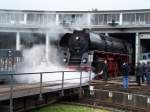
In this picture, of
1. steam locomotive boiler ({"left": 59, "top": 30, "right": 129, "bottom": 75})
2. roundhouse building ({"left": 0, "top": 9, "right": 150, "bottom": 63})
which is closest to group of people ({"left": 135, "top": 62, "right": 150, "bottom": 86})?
steam locomotive boiler ({"left": 59, "top": 30, "right": 129, "bottom": 75})

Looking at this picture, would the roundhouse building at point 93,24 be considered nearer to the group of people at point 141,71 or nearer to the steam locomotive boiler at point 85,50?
the steam locomotive boiler at point 85,50

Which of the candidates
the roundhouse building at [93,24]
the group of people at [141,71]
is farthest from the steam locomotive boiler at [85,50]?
the roundhouse building at [93,24]

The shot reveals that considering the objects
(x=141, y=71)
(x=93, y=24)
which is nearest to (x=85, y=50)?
(x=141, y=71)

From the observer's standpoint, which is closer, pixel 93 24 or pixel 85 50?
pixel 85 50

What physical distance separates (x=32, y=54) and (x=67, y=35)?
16.5 feet

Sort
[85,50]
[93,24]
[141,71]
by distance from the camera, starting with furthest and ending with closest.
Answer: [93,24] < [85,50] < [141,71]

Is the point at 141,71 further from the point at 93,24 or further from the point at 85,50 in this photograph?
the point at 93,24

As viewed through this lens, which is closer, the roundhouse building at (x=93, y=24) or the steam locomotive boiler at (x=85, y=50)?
the steam locomotive boiler at (x=85, y=50)

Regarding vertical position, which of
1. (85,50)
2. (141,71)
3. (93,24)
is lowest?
(141,71)

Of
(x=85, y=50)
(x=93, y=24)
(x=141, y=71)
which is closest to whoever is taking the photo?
(x=141, y=71)

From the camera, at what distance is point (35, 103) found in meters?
17.1

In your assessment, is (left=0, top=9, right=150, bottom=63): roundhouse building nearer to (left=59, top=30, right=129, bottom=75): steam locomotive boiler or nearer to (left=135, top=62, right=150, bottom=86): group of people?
(left=59, top=30, right=129, bottom=75): steam locomotive boiler

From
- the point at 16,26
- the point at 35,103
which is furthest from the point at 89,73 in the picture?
the point at 16,26

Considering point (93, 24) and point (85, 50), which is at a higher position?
point (93, 24)
